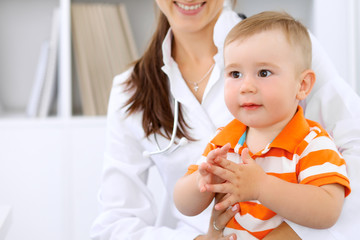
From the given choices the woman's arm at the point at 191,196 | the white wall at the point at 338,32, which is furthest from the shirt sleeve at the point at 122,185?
the white wall at the point at 338,32

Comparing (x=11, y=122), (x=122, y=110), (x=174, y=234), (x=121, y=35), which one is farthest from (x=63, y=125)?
(x=174, y=234)

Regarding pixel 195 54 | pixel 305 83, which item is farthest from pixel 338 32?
pixel 305 83

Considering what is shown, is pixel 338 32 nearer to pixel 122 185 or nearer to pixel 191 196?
pixel 122 185

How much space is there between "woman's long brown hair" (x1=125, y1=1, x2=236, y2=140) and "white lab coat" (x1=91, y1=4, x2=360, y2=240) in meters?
0.03

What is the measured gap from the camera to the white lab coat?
4.07ft

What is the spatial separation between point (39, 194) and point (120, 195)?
99 centimetres

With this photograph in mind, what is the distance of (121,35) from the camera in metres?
2.38

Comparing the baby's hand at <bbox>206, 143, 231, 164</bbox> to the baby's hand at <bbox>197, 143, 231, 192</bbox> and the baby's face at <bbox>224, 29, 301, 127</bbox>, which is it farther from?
the baby's face at <bbox>224, 29, 301, 127</bbox>

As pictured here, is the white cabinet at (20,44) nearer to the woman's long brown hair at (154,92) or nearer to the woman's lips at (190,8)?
the woman's long brown hair at (154,92)

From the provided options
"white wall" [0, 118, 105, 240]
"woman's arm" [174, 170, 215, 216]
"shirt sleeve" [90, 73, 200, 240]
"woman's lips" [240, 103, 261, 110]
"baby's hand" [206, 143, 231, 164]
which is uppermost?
"woman's lips" [240, 103, 261, 110]

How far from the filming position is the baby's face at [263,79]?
970 mm

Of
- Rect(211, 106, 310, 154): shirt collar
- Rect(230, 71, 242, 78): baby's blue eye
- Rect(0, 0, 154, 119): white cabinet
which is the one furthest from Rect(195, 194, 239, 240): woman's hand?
Rect(0, 0, 154, 119): white cabinet

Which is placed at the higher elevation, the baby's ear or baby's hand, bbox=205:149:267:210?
the baby's ear

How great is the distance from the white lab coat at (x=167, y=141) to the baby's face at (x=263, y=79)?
0.25m
